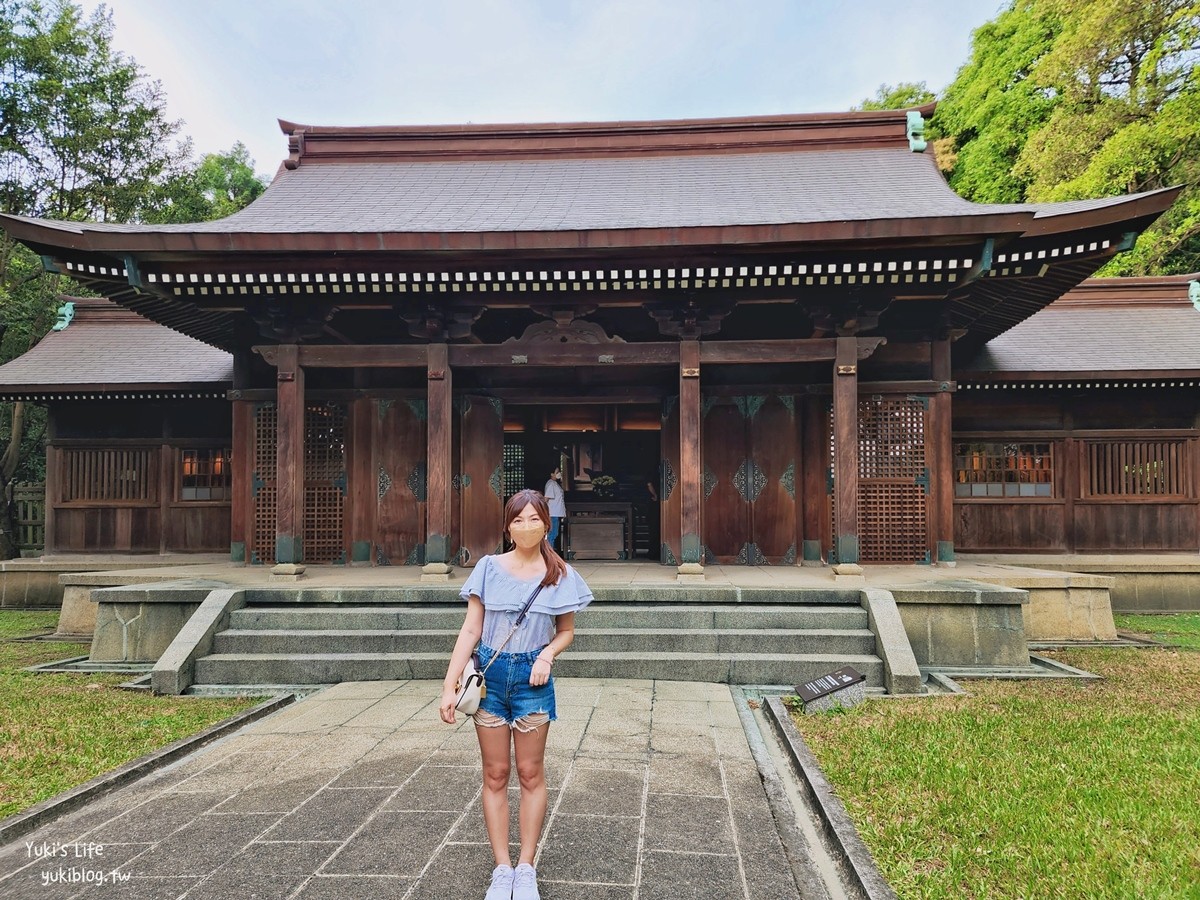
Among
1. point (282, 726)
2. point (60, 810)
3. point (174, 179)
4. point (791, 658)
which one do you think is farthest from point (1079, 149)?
point (174, 179)

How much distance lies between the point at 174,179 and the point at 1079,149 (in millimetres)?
21339

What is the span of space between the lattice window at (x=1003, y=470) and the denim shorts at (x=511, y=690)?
10445 millimetres

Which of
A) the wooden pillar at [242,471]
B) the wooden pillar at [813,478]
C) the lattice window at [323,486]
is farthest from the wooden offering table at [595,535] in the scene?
Result: the wooden pillar at [242,471]

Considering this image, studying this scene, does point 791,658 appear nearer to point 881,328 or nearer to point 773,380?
point 773,380

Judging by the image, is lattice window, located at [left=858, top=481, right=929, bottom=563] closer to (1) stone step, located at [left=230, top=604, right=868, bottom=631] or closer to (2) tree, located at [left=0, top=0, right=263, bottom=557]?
(1) stone step, located at [left=230, top=604, right=868, bottom=631]

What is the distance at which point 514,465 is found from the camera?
12.5 meters

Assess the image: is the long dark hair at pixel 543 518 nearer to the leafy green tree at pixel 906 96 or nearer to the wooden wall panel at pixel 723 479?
the wooden wall panel at pixel 723 479

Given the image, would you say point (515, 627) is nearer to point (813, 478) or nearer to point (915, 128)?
point (813, 478)

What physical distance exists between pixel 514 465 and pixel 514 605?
9961 millimetres

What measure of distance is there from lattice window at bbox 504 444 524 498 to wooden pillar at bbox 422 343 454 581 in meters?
4.14

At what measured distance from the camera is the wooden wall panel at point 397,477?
9750 millimetres

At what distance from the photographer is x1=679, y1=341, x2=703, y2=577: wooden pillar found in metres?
7.93

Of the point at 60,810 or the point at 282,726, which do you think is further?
the point at 282,726

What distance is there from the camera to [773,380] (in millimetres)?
9539
